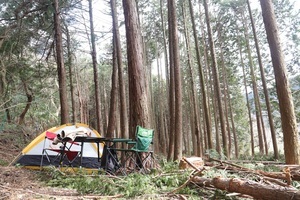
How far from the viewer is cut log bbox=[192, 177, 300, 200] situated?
97.4 inches

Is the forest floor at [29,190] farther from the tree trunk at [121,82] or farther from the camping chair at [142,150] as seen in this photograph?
the tree trunk at [121,82]

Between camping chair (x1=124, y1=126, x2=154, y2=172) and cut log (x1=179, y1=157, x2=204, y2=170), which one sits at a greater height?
camping chair (x1=124, y1=126, x2=154, y2=172)

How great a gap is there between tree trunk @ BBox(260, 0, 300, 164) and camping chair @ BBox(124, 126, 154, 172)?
2.64m

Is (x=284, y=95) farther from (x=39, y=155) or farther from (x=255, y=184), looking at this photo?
(x=39, y=155)

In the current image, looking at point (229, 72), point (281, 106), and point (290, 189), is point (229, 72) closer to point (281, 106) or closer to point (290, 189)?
point (281, 106)

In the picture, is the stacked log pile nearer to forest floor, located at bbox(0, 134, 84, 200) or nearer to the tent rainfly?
forest floor, located at bbox(0, 134, 84, 200)

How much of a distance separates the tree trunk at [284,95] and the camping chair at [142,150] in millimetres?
2638

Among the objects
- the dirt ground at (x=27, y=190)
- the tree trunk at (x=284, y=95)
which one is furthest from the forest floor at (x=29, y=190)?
the tree trunk at (x=284, y=95)

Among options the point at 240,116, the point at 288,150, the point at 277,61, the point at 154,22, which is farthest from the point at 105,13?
the point at 240,116

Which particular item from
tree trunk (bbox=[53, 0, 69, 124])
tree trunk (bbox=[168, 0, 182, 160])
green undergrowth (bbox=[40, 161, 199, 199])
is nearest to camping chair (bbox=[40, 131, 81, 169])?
green undergrowth (bbox=[40, 161, 199, 199])

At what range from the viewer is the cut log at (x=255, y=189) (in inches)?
97.4

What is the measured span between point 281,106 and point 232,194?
2.87m

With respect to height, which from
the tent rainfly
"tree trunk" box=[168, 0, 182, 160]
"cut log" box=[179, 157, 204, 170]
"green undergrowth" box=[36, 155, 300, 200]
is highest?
"tree trunk" box=[168, 0, 182, 160]

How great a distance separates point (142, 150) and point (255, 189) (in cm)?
265
